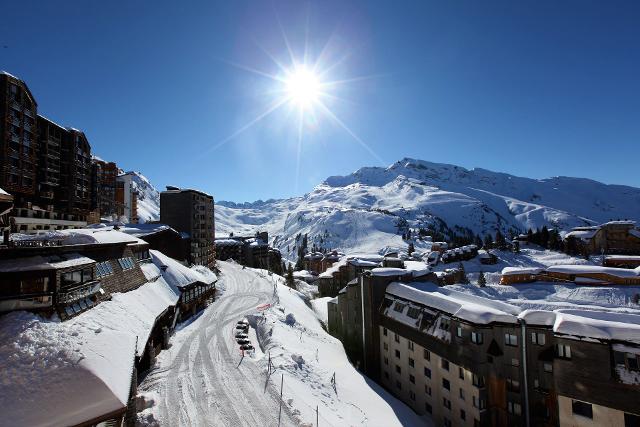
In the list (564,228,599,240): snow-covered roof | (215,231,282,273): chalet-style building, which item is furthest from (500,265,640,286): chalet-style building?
(215,231,282,273): chalet-style building

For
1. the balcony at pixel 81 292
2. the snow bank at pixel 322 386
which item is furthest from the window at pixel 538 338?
the balcony at pixel 81 292

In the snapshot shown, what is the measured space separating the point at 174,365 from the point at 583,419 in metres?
34.5

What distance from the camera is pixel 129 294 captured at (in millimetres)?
31969

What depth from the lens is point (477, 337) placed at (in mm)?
34562

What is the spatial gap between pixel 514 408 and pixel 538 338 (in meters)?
7.48

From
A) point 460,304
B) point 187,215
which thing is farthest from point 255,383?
point 187,215

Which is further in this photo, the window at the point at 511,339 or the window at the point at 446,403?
the window at the point at 446,403

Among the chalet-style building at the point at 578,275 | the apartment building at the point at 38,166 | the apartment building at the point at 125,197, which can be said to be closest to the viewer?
the apartment building at the point at 38,166

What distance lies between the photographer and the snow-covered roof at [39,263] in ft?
64.4

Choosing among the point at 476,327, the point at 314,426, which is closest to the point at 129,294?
the point at 314,426

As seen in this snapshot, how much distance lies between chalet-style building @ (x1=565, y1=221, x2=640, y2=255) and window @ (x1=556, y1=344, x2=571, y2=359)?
121m

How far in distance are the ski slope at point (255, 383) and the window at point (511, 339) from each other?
1343cm

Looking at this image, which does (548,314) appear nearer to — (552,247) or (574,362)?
(574,362)

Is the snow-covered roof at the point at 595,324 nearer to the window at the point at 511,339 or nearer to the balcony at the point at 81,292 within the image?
the window at the point at 511,339
